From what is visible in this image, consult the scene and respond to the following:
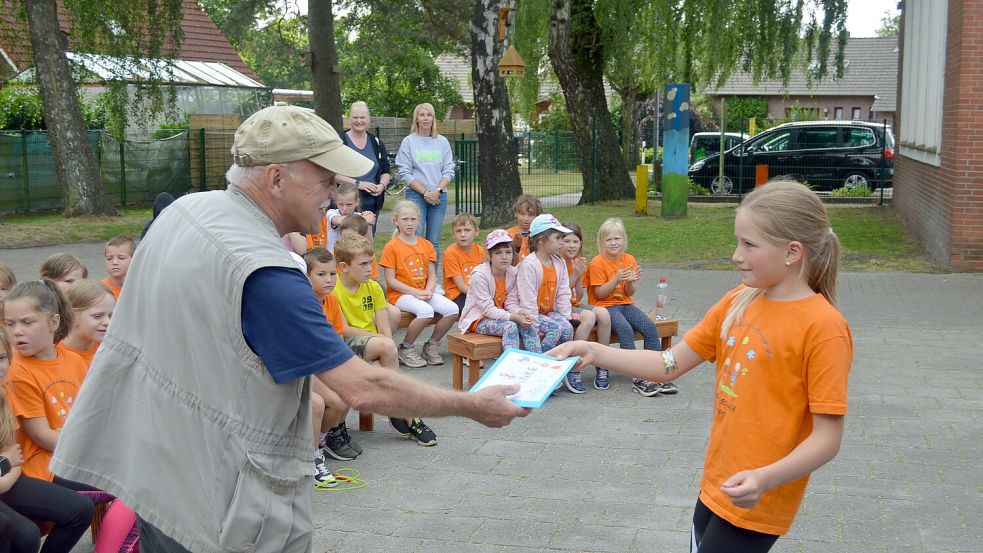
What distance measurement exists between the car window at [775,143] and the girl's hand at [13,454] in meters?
23.9


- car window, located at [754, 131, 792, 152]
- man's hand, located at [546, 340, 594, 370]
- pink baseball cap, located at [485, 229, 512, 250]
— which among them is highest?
car window, located at [754, 131, 792, 152]

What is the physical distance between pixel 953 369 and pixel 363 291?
5.03 metres

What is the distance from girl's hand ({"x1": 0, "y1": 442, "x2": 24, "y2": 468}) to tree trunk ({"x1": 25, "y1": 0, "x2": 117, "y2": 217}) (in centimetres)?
1718

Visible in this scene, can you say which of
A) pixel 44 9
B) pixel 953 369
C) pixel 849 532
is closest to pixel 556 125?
pixel 44 9

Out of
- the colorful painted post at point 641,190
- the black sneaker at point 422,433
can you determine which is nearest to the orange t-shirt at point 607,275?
the black sneaker at point 422,433

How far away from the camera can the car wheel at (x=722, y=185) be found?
26172 millimetres

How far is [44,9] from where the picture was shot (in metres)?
19.0

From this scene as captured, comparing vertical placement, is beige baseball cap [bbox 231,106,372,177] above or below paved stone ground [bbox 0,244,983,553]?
above

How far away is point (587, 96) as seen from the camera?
77.5 feet

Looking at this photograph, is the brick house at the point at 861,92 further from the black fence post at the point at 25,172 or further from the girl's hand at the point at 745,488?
the girl's hand at the point at 745,488

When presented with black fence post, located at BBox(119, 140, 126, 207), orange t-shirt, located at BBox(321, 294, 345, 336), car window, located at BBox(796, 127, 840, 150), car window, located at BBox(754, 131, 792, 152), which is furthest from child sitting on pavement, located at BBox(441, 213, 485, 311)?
car window, located at BBox(796, 127, 840, 150)

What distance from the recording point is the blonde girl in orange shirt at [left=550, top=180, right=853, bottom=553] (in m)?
3.00

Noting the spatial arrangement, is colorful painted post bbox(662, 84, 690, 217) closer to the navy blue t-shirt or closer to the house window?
the house window

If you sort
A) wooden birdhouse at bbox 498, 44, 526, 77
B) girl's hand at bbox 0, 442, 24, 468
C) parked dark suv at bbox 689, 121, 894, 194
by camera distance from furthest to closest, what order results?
parked dark suv at bbox 689, 121, 894, 194 < wooden birdhouse at bbox 498, 44, 526, 77 < girl's hand at bbox 0, 442, 24, 468
